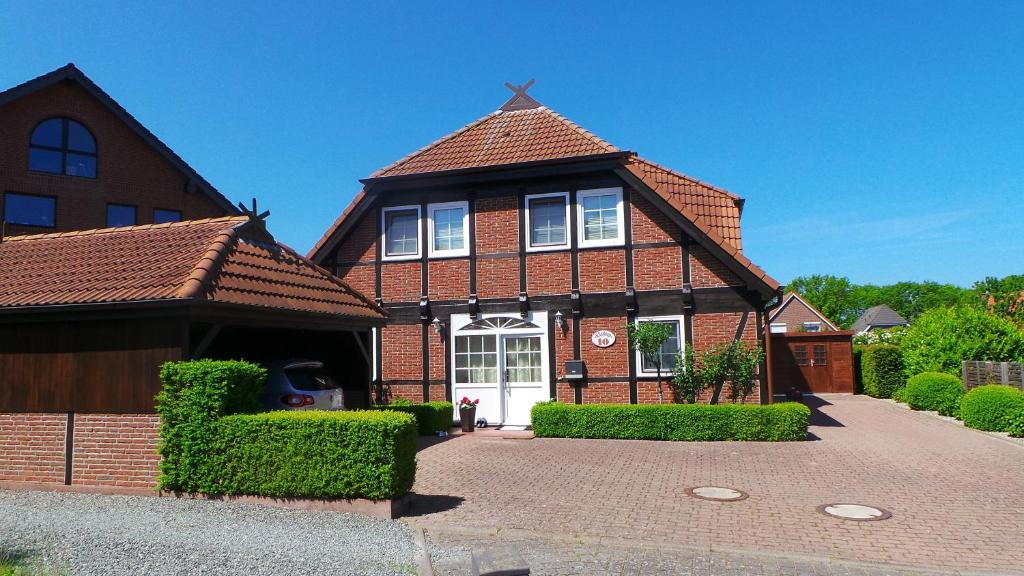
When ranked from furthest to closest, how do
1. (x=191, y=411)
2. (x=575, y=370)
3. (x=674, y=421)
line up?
(x=575, y=370) < (x=674, y=421) < (x=191, y=411)

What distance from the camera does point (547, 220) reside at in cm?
1598

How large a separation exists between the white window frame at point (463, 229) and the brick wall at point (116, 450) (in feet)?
29.0

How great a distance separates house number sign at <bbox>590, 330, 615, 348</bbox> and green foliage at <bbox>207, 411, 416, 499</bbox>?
783 centimetres

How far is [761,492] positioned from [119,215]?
24.1m

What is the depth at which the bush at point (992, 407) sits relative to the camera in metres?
14.1

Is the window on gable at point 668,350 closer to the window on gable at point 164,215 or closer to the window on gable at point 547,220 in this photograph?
the window on gable at point 547,220

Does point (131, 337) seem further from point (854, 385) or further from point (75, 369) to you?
point (854, 385)

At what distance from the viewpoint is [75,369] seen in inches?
349

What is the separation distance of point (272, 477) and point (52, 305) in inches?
152

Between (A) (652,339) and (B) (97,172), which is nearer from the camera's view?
(A) (652,339)

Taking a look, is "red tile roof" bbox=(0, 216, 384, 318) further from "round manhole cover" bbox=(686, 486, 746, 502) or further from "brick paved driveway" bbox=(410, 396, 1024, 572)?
"round manhole cover" bbox=(686, 486, 746, 502)

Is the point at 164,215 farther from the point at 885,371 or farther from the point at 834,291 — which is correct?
the point at 834,291

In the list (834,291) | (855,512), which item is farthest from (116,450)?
(834,291)

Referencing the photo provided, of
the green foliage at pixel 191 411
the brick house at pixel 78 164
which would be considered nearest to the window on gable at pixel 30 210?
the brick house at pixel 78 164
